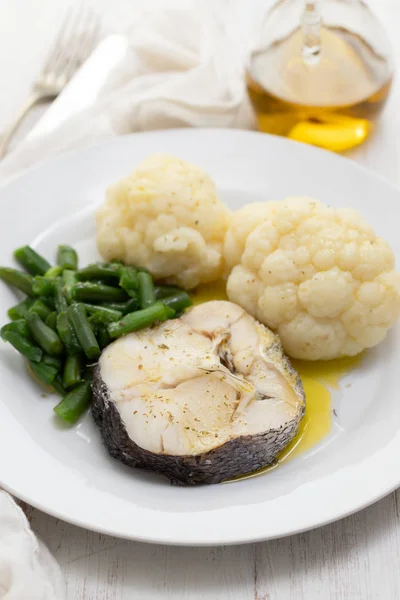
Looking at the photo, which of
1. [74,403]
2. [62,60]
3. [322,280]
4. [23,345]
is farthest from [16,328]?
[62,60]

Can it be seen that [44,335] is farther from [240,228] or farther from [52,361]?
[240,228]

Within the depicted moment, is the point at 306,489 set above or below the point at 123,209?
below

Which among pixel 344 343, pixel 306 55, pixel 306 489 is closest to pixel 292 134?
pixel 306 55

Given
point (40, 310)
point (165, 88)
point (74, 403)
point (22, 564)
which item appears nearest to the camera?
point (22, 564)

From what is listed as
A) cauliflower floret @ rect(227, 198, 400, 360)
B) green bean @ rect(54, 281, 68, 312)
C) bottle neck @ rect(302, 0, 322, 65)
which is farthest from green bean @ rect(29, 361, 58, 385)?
bottle neck @ rect(302, 0, 322, 65)

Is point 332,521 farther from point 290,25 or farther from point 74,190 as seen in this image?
point 290,25

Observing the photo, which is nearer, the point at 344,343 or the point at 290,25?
the point at 344,343
